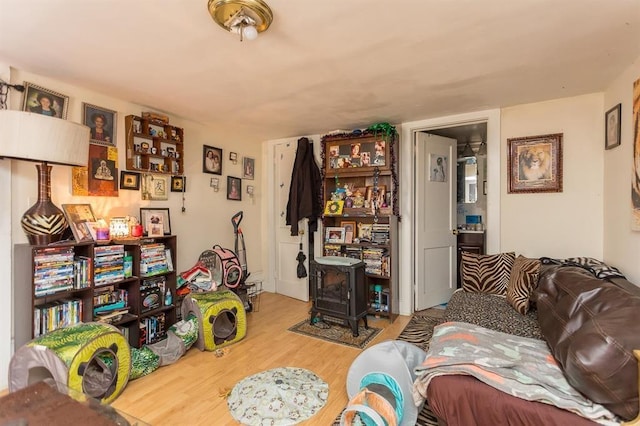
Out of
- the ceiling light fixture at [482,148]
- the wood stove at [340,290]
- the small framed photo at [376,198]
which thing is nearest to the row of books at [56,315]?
the wood stove at [340,290]

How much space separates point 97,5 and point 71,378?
78.7 inches

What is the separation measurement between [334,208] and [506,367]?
249 centimetres

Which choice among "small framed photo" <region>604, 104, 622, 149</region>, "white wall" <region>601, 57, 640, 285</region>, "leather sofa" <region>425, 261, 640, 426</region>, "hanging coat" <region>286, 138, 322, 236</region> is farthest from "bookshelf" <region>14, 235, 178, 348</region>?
"small framed photo" <region>604, 104, 622, 149</region>

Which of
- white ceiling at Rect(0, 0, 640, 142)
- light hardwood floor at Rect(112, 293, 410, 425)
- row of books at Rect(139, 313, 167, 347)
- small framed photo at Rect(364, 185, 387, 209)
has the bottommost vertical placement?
light hardwood floor at Rect(112, 293, 410, 425)

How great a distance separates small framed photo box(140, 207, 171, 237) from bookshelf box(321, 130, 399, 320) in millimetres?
1753

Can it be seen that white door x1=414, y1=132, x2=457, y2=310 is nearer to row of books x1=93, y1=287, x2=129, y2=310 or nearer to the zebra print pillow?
the zebra print pillow

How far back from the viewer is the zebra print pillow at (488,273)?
2.77 meters

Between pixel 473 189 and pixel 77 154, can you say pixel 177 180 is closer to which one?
pixel 77 154

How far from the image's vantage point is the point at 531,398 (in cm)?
124

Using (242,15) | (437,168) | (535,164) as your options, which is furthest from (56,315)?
(535,164)

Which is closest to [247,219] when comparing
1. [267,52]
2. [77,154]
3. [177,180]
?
[177,180]

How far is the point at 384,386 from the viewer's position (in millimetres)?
1658

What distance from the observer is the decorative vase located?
2.11 m

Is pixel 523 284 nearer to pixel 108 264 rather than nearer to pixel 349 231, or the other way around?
pixel 349 231
